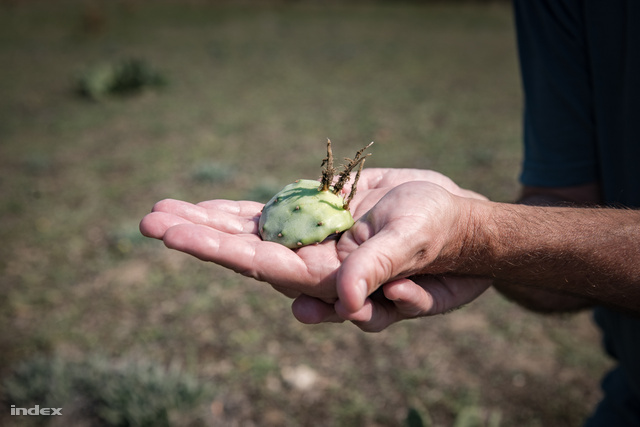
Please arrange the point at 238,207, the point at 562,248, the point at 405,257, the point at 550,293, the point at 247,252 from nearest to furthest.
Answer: the point at 405,257 → the point at 247,252 → the point at 562,248 → the point at 238,207 → the point at 550,293

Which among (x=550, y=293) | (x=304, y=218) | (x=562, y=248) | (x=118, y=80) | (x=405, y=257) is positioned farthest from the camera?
(x=118, y=80)

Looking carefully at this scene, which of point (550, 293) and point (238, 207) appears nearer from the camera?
point (238, 207)

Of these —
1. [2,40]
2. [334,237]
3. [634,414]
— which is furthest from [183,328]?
Answer: [2,40]

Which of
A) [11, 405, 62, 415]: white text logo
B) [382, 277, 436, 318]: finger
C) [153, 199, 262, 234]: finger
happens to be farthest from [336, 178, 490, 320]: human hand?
[11, 405, 62, 415]: white text logo

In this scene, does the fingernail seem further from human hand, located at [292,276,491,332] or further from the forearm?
the forearm

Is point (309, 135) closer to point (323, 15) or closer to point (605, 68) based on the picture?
point (605, 68)

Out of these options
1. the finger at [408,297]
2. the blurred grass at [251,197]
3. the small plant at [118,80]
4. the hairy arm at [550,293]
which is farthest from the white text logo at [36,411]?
the small plant at [118,80]

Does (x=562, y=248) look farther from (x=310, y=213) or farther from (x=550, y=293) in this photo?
(x=310, y=213)

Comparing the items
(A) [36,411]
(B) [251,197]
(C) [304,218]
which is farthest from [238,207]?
(B) [251,197]
